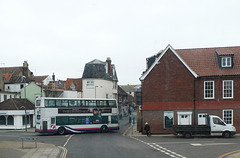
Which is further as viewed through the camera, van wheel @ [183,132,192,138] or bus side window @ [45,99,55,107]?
bus side window @ [45,99,55,107]

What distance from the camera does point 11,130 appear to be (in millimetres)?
45438

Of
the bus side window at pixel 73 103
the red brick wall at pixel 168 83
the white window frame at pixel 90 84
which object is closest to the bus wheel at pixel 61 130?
the bus side window at pixel 73 103

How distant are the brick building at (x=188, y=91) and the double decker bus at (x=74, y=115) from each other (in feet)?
21.7

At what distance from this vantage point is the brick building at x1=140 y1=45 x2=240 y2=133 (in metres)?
33.3

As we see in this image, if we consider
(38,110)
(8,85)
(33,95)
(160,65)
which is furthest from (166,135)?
(8,85)

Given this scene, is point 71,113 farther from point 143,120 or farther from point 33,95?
point 33,95

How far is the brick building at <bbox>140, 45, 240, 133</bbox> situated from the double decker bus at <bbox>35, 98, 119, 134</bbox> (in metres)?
6.60

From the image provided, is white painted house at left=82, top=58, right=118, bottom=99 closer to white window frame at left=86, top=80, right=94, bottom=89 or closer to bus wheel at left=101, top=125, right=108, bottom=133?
white window frame at left=86, top=80, right=94, bottom=89

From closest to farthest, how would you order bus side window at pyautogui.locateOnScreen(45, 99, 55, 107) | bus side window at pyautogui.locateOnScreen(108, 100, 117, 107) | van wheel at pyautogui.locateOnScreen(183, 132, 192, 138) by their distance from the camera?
1. van wheel at pyautogui.locateOnScreen(183, 132, 192, 138)
2. bus side window at pyautogui.locateOnScreen(45, 99, 55, 107)
3. bus side window at pyautogui.locateOnScreen(108, 100, 117, 107)

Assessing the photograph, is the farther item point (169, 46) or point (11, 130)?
point (11, 130)

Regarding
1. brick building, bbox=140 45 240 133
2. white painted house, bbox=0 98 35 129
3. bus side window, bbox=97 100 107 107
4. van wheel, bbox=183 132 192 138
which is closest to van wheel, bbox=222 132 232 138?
van wheel, bbox=183 132 192 138

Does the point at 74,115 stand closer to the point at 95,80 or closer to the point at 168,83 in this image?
the point at 168,83

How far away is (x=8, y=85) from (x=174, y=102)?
39.3 metres

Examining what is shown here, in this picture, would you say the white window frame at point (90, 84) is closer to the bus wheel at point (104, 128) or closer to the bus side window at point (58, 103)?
the bus wheel at point (104, 128)
